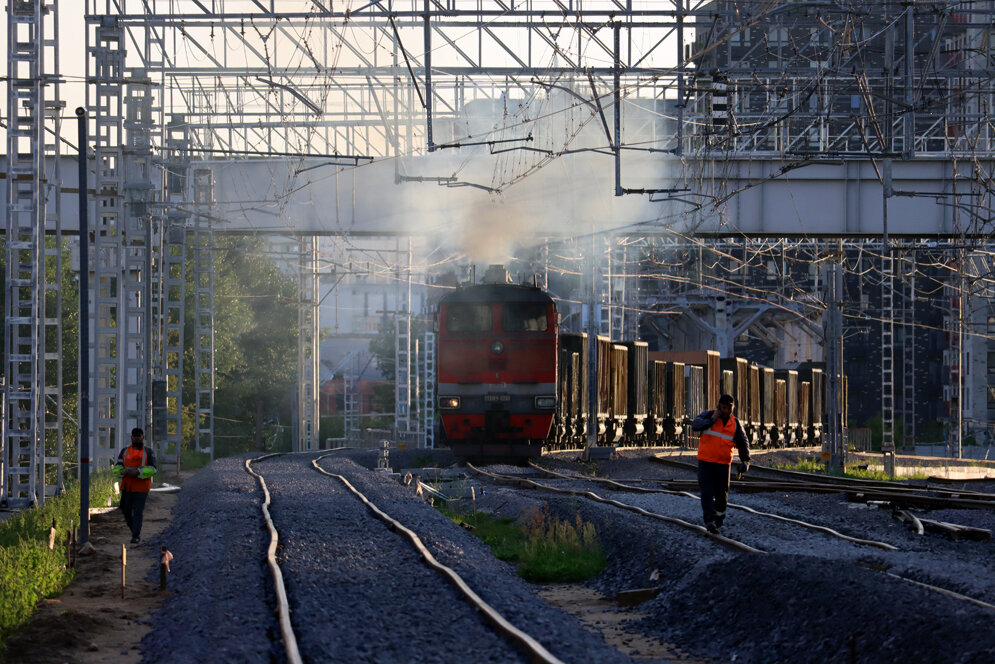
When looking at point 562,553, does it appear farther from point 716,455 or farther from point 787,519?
point 787,519

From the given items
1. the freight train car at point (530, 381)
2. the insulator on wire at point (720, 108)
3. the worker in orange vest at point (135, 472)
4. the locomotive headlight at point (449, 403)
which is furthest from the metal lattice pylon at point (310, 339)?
the worker in orange vest at point (135, 472)

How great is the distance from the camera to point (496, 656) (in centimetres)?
780

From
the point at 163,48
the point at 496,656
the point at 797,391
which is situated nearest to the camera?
the point at 496,656

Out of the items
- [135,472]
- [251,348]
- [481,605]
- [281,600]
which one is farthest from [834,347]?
[251,348]

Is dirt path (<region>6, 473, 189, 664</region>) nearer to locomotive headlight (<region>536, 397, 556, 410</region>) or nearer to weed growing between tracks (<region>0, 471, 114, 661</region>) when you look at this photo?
weed growing between tracks (<region>0, 471, 114, 661</region>)

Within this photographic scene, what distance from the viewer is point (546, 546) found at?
13125mm

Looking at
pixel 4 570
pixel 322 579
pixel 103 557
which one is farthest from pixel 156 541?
pixel 322 579

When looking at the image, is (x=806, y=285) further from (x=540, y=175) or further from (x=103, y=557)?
(x=103, y=557)

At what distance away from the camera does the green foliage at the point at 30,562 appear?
983 cm

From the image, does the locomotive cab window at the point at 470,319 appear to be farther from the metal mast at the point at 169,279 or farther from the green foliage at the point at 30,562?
the green foliage at the point at 30,562

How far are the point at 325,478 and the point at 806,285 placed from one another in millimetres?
49478

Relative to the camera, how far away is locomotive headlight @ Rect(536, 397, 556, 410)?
81.8ft

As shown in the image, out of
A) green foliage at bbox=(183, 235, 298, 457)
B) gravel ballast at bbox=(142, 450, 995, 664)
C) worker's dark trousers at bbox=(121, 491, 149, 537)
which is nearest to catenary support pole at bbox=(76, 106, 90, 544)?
worker's dark trousers at bbox=(121, 491, 149, 537)

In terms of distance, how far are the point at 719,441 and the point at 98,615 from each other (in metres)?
6.21
